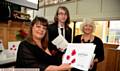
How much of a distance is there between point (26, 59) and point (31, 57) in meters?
0.05

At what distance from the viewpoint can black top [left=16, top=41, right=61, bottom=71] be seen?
1626mm

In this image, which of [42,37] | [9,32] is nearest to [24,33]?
[9,32]

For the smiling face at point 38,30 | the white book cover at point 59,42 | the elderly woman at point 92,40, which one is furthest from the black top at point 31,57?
the elderly woman at point 92,40

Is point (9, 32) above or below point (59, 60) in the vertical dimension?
above

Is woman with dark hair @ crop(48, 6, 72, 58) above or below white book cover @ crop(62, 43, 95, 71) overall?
above

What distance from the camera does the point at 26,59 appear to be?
1.62 meters

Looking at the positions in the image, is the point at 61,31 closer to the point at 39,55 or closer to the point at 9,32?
the point at 9,32

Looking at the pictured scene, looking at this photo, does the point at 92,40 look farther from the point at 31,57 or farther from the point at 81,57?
the point at 31,57

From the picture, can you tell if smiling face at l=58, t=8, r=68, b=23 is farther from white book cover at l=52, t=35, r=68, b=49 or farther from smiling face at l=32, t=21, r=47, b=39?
smiling face at l=32, t=21, r=47, b=39

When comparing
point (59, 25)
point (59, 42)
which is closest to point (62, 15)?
point (59, 25)

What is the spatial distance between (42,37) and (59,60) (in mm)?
326

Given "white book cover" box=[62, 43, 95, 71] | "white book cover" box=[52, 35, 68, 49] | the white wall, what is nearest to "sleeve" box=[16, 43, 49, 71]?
"white book cover" box=[62, 43, 95, 71]

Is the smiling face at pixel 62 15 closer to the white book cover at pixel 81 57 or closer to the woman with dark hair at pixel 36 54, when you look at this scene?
the woman with dark hair at pixel 36 54

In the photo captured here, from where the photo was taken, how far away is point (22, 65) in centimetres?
163
